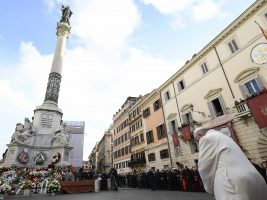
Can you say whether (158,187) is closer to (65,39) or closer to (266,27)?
(266,27)

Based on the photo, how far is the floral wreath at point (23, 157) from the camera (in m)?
17.2

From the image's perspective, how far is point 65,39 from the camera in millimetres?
26641

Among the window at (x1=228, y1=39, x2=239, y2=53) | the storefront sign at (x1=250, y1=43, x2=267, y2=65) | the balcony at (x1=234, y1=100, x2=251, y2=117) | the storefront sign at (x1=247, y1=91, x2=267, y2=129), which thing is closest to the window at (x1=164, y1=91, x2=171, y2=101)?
the window at (x1=228, y1=39, x2=239, y2=53)

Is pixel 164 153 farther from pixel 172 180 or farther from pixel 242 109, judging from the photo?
pixel 242 109

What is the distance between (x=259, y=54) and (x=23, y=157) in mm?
21738

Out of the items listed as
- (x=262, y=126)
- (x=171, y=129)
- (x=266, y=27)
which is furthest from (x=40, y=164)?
(x=266, y=27)

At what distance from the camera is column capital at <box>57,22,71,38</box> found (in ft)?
87.5

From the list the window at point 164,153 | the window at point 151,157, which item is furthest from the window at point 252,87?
the window at point 151,157

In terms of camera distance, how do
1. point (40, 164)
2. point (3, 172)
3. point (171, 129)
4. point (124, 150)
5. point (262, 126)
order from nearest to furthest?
point (262, 126) < point (3, 172) < point (40, 164) < point (171, 129) < point (124, 150)

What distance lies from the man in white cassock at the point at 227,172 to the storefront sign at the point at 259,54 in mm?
14942

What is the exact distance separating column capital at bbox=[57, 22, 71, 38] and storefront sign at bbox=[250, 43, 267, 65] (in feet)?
75.6

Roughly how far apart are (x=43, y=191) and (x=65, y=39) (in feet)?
64.4

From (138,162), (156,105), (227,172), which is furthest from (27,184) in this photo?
(138,162)

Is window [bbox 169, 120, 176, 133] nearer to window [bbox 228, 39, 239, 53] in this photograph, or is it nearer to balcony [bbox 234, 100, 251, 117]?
balcony [bbox 234, 100, 251, 117]
